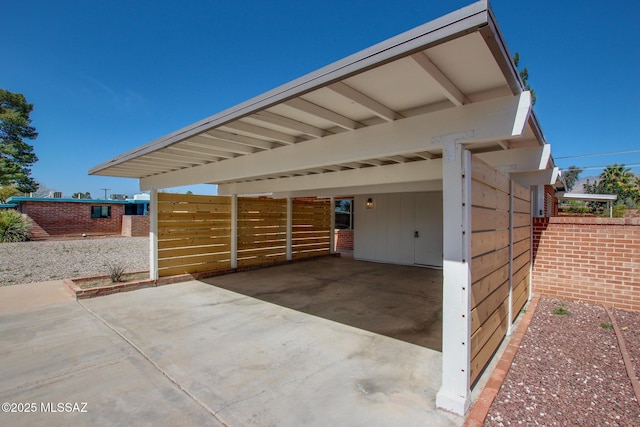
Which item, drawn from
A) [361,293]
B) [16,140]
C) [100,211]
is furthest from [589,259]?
[16,140]

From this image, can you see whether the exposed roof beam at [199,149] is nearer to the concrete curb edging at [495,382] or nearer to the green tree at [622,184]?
the concrete curb edging at [495,382]

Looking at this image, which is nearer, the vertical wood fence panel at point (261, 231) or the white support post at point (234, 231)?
the white support post at point (234, 231)

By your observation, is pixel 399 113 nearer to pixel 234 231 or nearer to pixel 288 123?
pixel 288 123

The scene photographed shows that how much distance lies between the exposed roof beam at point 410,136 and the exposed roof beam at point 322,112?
0.16 m

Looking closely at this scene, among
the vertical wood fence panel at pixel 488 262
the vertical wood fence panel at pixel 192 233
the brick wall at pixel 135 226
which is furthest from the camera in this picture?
the brick wall at pixel 135 226

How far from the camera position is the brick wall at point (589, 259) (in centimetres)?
490

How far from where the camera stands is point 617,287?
4992mm

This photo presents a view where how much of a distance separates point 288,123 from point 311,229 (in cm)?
772

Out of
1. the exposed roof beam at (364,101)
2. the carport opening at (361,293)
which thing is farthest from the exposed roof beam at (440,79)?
the carport opening at (361,293)

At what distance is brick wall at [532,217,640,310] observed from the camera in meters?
4.90

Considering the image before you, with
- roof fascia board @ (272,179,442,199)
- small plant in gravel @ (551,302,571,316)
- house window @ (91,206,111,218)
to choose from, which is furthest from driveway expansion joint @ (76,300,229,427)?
house window @ (91,206,111,218)

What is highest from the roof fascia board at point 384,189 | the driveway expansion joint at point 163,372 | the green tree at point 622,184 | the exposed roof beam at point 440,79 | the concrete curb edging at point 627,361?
the green tree at point 622,184

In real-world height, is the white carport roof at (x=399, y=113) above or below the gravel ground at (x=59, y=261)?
above

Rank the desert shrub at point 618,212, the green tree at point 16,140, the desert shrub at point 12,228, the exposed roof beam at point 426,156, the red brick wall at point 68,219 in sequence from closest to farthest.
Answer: the exposed roof beam at point 426,156 → the desert shrub at point 12,228 → the red brick wall at point 68,219 → the desert shrub at point 618,212 → the green tree at point 16,140
